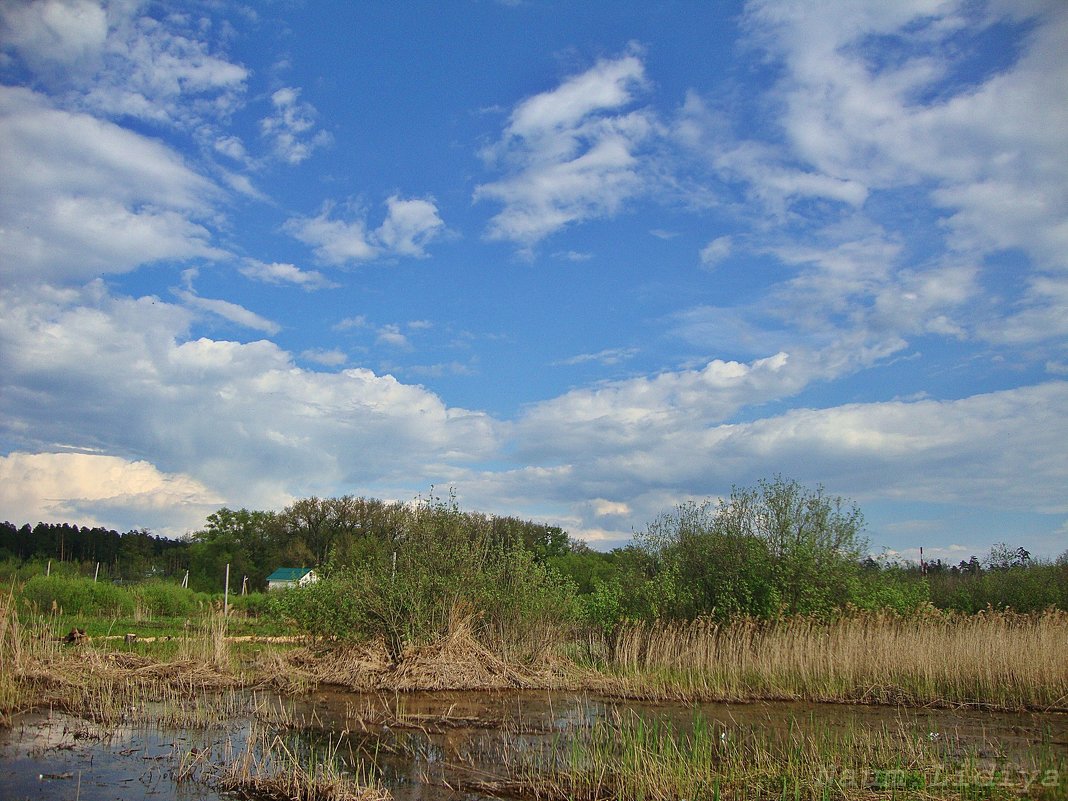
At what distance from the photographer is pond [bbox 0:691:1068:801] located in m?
9.77

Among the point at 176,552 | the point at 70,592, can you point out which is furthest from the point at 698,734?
the point at 176,552

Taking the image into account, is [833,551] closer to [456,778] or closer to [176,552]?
[456,778]

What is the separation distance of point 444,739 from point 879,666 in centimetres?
1054

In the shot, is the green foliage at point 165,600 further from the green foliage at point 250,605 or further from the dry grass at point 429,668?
the dry grass at point 429,668

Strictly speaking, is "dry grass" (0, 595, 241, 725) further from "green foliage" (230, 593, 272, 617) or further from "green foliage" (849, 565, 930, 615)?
"green foliage" (230, 593, 272, 617)

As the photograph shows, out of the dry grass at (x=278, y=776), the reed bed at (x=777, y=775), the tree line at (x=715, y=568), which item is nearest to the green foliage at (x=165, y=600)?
the tree line at (x=715, y=568)

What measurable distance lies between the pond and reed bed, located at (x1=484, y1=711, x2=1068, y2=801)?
0.07 m

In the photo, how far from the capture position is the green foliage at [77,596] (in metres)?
31.2

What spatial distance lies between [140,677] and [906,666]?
669 inches

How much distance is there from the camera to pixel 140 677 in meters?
16.7

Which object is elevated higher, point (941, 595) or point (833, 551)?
point (833, 551)

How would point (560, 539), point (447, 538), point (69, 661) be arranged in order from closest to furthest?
point (69, 661), point (447, 538), point (560, 539)

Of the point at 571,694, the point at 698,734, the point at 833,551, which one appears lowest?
the point at 571,694

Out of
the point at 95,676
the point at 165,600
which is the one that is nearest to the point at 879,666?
the point at 95,676
